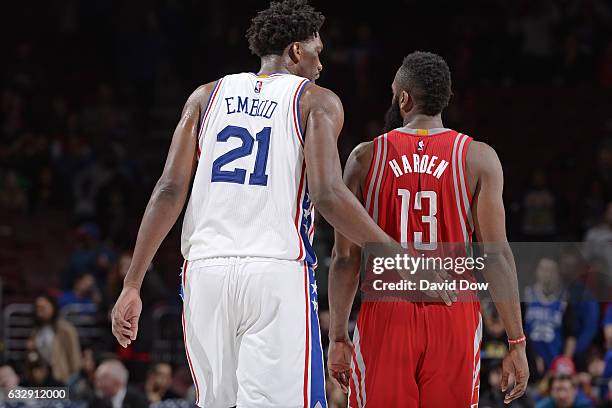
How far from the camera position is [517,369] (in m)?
4.61

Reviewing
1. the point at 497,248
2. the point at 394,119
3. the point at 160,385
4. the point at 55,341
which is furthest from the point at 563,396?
the point at 55,341

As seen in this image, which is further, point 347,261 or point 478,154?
point 347,261

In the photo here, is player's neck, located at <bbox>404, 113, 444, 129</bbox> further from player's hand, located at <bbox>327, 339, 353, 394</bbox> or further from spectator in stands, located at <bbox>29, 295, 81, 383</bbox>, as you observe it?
spectator in stands, located at <bbox>29, 295, 81, 383</bbox>

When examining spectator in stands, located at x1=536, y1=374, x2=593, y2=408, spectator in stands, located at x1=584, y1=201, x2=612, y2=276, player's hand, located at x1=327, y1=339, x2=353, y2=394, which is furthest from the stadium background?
player's hand, located at x1=327, y1=339, x2=353, y2=394

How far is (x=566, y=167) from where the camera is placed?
544 inches

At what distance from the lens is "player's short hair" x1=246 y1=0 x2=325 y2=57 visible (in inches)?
185

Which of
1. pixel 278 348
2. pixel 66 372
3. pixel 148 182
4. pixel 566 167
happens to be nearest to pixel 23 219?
pixel 148 182

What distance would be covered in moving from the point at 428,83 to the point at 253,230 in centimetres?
112

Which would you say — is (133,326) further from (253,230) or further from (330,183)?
(330,183)

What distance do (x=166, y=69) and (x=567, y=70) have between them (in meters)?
6.56

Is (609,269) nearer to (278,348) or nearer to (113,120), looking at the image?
(278,348)

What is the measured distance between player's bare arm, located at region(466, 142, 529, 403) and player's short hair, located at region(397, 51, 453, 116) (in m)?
0.28

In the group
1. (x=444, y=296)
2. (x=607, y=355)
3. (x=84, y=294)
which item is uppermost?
(x=444, y=296)

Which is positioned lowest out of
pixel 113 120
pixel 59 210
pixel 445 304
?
pixel 445 304
